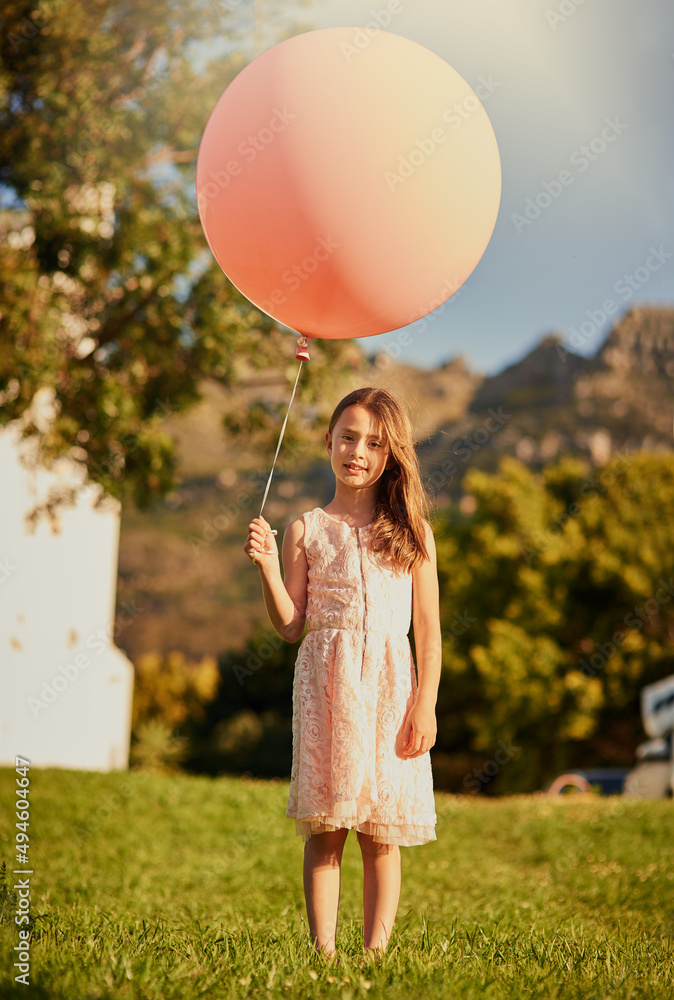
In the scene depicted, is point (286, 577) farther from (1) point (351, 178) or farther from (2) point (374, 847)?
(1) point (351, 178)

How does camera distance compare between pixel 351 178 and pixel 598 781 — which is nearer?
pixel 351 178

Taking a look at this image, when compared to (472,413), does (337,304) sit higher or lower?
lower

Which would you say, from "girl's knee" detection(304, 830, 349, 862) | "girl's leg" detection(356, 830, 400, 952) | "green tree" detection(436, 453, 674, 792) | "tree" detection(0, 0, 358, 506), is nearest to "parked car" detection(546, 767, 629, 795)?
"green tree" detection(436, 453, 674, 792)

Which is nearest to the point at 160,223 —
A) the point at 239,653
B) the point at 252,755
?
the point at 252,755

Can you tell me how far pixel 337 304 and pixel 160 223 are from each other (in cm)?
651

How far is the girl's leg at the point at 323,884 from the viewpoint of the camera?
8.52ft

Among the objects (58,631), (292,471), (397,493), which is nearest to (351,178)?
(397,493)

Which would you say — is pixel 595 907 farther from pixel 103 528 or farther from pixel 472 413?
pixel 472 413

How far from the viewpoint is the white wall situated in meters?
10.7

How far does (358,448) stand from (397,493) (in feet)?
0.68

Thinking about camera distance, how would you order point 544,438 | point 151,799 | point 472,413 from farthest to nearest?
1. point 472,413
2. point 544,438
3. point 151,799

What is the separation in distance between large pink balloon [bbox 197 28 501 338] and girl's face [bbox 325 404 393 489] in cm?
41

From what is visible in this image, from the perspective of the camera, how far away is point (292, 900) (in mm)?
4105

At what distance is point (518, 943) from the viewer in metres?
2.89
